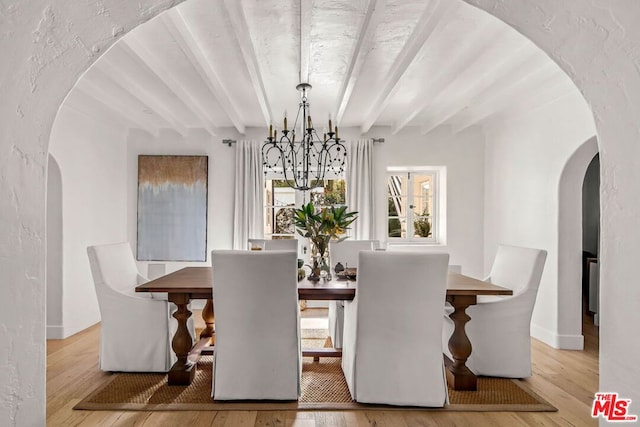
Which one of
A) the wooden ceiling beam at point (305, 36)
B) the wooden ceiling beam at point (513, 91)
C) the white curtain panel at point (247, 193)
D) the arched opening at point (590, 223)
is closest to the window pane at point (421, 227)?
the wooden ceiling beam at point (513, 91)

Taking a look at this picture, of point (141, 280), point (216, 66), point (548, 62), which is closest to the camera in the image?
point (548, 62)

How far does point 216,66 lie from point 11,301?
2.31m

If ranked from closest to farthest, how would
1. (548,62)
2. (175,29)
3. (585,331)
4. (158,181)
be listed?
(175,29) < (548,62) < (585,331) < (158,181)

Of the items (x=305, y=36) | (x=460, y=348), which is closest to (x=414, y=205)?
(x=460, y=348)

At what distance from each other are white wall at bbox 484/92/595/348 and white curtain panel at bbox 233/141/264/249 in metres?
3.00

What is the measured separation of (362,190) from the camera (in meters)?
5.22

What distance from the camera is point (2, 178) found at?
1.24m

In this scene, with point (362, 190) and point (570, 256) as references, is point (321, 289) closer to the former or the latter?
point (570, 256)

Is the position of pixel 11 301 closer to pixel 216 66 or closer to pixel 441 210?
pixel 216 66

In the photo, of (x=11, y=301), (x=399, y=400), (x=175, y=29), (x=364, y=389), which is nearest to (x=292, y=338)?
(x=364, y=389)

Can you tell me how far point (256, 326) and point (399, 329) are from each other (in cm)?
85

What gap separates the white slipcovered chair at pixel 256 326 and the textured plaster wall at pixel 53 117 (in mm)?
1061

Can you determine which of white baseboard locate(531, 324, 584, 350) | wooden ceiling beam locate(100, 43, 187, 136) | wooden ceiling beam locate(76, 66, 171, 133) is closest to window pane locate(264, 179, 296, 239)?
wooden ceiling beam locate(76, 66, 171, 133)

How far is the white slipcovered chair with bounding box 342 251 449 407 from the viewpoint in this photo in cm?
227
